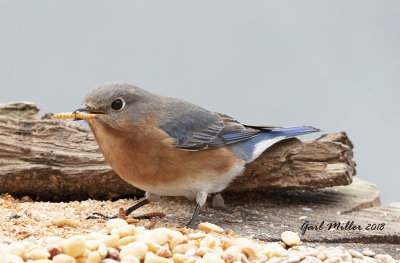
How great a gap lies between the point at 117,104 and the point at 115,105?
0.6 inches

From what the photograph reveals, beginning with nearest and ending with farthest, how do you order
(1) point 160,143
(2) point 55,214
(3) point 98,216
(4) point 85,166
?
(1) point 160,143 → (2) point 55,214 → (3) point 98,216 → (4) point 85,166

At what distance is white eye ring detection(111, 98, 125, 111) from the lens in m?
3.45

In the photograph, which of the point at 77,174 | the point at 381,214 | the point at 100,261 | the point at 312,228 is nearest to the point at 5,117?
the point at 77,174

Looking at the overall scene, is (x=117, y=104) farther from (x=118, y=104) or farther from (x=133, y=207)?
(x=133, y=207)

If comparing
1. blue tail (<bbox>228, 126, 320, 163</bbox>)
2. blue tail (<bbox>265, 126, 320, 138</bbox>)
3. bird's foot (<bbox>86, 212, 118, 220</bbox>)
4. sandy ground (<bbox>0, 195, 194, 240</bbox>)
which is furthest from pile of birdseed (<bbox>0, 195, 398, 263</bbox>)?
blue tail (<bbox>265, 126, 320, 138</bbox>)

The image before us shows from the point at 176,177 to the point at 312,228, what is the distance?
1.04 metres

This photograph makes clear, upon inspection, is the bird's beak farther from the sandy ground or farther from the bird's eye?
the sandy ground

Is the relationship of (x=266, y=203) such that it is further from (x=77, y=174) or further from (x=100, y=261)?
(x=100, y=261)

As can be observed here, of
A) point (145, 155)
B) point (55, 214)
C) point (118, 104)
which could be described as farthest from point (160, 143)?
point (55, 214)

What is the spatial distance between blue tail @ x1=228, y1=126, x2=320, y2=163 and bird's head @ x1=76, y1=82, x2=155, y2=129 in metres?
0.78

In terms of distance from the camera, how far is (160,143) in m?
3.53

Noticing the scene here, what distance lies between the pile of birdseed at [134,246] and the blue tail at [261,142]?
72cm

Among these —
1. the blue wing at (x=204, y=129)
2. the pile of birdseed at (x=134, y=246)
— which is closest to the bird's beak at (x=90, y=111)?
the blue wing at (x=204, y=129)

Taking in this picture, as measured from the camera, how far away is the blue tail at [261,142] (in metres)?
4.02
